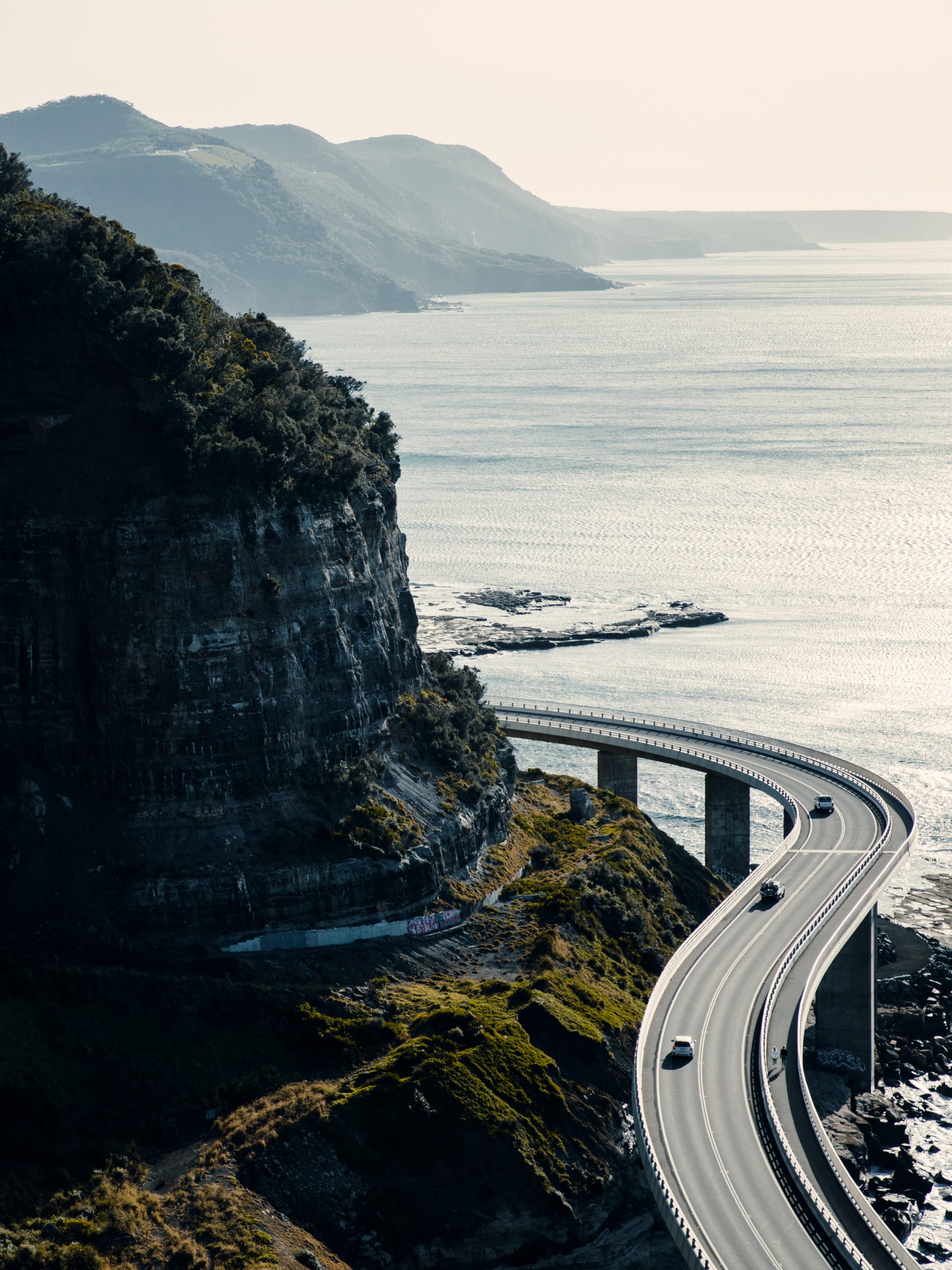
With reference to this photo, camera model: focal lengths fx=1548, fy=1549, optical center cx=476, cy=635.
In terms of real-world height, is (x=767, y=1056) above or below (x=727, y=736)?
below

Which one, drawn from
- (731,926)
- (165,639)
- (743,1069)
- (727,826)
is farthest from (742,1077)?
(727,826)

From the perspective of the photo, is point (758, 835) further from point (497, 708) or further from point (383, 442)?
point (383, 442)

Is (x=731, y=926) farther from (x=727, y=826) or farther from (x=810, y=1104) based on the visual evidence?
(x=727, y=826)

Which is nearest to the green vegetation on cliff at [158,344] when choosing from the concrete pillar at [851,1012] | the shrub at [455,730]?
the shrub at [455,730]

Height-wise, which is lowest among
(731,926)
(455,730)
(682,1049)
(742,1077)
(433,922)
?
(742,1077)

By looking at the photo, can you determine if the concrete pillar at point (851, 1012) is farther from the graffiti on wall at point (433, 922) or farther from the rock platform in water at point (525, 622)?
the rock platform in water at point (525, 622)

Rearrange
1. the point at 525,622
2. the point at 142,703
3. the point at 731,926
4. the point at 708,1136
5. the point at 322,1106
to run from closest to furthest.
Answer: the point at 708,1136 < the point at 322,1106 < the point at 142,703 < the point at 731,926 < the point at 525,622

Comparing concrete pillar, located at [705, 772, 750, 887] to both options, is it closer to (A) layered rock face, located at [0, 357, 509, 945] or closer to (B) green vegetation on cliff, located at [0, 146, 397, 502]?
(A) layered rock face, located at [0, 357, 509, 945]
